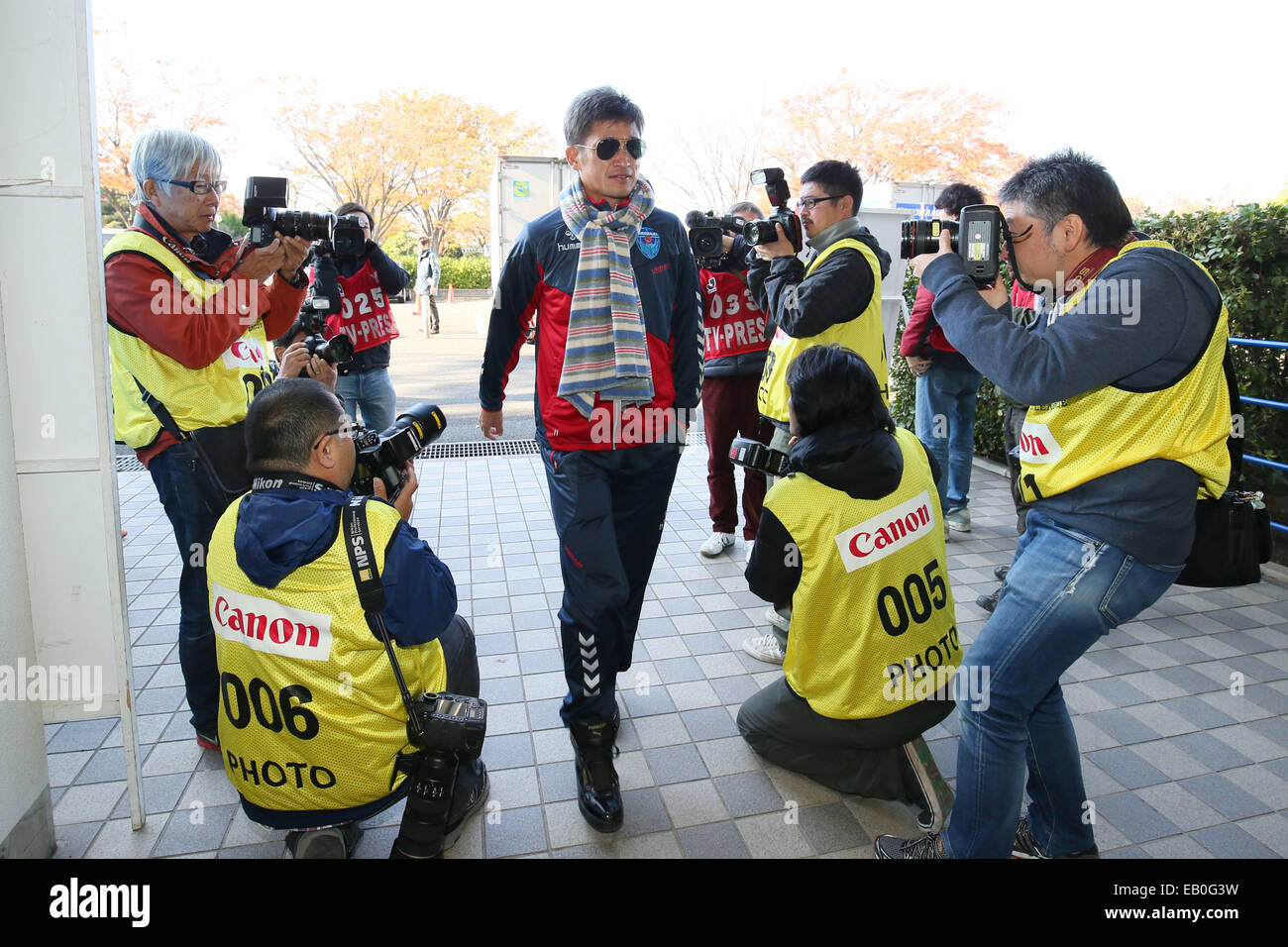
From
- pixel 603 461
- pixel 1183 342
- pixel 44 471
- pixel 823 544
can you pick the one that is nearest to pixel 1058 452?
pixel 1183 342

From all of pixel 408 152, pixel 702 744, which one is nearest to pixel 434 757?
pixel 702 744

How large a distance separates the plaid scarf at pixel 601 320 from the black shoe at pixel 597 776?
102 centimetres

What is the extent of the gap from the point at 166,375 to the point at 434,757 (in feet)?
4.88

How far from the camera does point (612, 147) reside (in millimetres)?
2486

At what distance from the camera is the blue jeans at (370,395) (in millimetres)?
5062

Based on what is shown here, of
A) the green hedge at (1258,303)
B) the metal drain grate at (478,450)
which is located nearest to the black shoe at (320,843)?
the metal drain grate at (478,450)

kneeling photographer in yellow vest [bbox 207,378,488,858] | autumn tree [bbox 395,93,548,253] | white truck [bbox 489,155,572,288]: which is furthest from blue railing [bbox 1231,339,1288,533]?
autumn tree [bbox 395,93,548,253]

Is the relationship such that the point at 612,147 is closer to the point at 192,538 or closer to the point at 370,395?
the point at 192,538

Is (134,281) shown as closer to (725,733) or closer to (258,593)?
(258,593)

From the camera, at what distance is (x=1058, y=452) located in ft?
6.32

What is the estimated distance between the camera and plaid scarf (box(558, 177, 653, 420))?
2.48 metres

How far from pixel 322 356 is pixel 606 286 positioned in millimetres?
1243

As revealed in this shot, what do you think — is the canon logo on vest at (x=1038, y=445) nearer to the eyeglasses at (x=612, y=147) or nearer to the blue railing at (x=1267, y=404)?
the eyeglasses at (x=612, y=147)

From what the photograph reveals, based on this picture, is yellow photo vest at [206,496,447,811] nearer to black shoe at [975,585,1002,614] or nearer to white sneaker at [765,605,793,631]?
white sneaker at [765,605,793,631]
